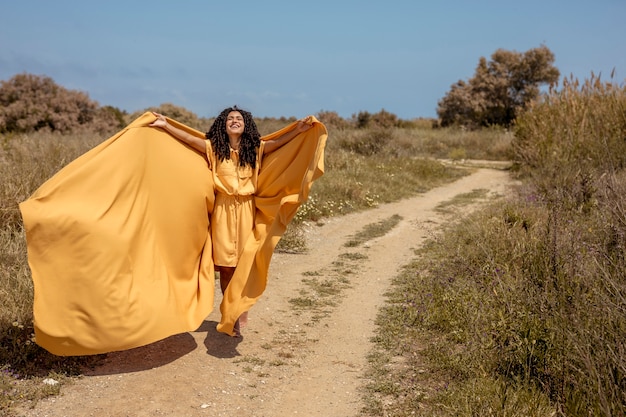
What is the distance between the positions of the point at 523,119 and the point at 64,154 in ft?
43.1

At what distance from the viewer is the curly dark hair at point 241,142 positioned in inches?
215

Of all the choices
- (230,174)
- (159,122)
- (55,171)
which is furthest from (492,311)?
(55,171)

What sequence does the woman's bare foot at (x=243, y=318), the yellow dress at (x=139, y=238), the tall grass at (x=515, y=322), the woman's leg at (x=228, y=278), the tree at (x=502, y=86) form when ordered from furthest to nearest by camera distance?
the tree at (x=502, y=86) → the woman's bare foot at (x=243, y=318) → the woman's leg at (x=228, y=278) → the yellow dress at (x=139, y=238) → the tall grass at (x=515, y=322)

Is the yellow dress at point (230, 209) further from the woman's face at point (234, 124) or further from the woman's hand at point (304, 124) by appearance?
the woman's hand at point (304, 124)

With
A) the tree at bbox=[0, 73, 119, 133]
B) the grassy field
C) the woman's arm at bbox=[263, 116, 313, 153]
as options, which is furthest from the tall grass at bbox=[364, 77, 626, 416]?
the tree at bbox=[0, 73, 119, 133]

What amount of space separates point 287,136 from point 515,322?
2596 millimetres

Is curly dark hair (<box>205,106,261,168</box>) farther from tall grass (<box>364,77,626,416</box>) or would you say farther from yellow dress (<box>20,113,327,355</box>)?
tall grass (<box>364,77,626,416</box>)

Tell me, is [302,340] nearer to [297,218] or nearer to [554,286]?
[554,286]

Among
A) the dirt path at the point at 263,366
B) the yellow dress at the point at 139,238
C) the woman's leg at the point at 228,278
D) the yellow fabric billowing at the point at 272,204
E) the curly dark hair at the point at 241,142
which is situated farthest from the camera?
the woman's leg at the point at 228,278

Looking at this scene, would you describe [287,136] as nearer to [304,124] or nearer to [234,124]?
[304,124]

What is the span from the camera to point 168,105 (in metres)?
31.0

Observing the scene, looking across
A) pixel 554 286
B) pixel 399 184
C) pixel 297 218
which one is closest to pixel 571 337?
pixel 554 286

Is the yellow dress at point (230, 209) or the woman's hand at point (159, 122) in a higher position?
the woman's hand at point (159, 122)

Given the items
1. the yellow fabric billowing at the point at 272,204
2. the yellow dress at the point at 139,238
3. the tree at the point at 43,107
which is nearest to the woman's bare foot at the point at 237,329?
the yellow fabric billowing at the point at 272,204
